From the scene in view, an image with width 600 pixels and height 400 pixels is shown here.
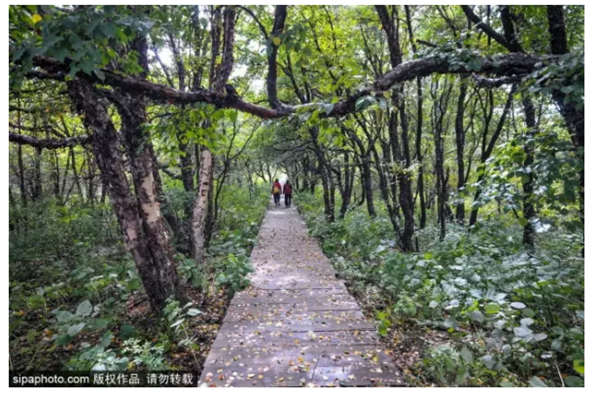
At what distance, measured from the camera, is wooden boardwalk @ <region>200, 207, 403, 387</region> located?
2947 mm

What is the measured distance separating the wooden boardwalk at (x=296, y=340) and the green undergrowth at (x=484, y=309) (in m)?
0.32

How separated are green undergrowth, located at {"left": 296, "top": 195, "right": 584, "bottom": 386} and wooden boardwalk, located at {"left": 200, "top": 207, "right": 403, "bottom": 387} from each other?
1.04 feet

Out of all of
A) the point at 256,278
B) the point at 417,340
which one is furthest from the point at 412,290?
the point at 256,278

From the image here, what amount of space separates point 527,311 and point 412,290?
6.15 ft

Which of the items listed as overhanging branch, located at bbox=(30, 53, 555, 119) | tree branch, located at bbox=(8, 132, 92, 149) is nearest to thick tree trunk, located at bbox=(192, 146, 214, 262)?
tree branch, located at bbox=(8, 132, 92, 149)

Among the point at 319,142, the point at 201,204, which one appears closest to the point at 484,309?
the point at 319,142

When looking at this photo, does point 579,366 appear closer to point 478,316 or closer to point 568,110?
point 478,316

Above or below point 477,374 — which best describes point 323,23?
above

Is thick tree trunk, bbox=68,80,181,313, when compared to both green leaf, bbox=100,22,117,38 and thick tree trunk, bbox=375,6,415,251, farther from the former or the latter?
thick tree trunk, bbox=375,6,415,251

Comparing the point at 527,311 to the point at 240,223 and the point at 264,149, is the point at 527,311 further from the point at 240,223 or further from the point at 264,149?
the point at 264,149

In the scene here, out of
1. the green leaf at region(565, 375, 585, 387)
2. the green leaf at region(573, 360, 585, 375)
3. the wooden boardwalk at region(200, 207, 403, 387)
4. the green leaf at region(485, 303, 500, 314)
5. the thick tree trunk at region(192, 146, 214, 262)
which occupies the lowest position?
the wooden boardwalk at region(200, 207, 403, 387)

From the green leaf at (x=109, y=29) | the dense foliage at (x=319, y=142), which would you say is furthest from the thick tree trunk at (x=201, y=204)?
the green leaf at (x=109, y=29)

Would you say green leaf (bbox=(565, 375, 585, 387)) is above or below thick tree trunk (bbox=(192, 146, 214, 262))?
below

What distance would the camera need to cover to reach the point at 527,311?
310cm
